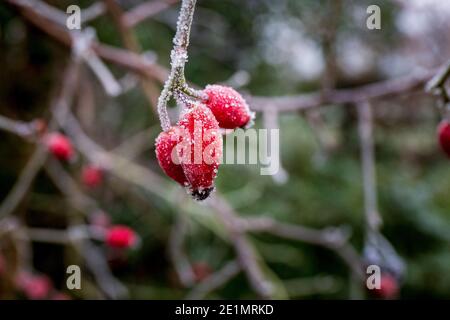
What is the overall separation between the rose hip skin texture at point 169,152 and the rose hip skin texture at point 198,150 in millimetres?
12

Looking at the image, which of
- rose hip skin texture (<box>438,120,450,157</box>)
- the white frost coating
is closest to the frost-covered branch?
the white frost coating

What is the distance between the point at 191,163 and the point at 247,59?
273 centimetres

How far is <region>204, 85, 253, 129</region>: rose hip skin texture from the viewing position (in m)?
0.58

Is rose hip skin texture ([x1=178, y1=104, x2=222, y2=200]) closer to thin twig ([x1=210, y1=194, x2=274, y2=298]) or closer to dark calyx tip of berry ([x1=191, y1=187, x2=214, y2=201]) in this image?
dark calyx tip of berry ([x1=191, y1=187, x2=214, y2=201])

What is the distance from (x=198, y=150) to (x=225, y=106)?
0.09 meters

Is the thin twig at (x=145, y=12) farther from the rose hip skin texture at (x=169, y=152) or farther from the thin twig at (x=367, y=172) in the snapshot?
the rose hip skin texture at (x=169, y=152)

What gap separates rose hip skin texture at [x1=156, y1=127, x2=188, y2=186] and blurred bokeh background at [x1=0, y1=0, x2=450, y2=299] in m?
1.62

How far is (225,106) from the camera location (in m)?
0.58

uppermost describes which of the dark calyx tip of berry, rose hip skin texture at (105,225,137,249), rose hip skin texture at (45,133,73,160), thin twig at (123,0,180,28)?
thin twig at (123,0,180,28)

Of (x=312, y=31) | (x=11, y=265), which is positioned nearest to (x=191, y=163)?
(x=11, y=265)

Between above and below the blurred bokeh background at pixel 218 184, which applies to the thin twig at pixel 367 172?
below

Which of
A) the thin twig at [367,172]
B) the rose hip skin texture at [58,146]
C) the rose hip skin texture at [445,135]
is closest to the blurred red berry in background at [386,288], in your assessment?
the thin twig at [367,172]

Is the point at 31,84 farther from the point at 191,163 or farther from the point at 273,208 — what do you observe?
the point at 191,163

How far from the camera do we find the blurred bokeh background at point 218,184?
2416 millimetres
